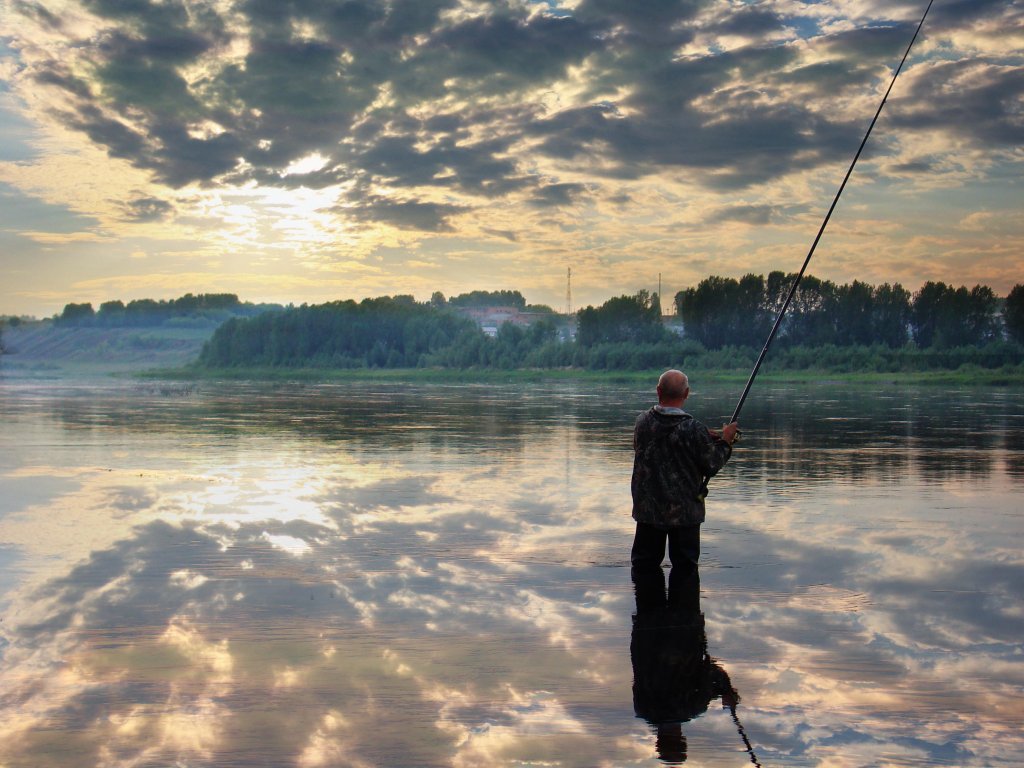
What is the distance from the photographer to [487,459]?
19250 millimetres

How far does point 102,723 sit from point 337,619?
87.4 inches

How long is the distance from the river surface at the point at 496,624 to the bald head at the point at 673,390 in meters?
1.41

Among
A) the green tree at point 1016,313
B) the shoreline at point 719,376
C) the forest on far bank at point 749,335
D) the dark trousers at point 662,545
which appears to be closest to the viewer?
the dark trousers at point 662,545

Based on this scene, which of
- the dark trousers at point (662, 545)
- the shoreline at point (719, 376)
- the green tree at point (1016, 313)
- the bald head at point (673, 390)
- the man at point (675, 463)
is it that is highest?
the green tree at point (1016, 313)

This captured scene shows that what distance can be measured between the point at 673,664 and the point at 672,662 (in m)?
0.04

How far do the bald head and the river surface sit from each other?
4.62 ft

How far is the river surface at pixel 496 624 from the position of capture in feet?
16.3

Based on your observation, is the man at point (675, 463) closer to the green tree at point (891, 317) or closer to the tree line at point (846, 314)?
the tree line at point (846, 314)

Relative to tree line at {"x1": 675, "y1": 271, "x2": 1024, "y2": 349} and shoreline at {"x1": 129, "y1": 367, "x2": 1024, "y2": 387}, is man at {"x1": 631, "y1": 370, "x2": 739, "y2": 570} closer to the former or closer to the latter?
shoreline at {"x1": 129, "y1": 367, "x2": 1024, "y2": 387}

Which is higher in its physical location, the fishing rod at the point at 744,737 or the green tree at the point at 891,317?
the green tree at the point at 891,317


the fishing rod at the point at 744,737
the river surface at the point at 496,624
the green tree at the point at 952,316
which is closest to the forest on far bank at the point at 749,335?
the green tree at the point at 952,316

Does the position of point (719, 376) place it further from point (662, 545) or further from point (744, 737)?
point (744, 737)

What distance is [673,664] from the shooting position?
20.0 ft

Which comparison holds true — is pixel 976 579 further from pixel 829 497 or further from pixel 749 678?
pixel 829 497
